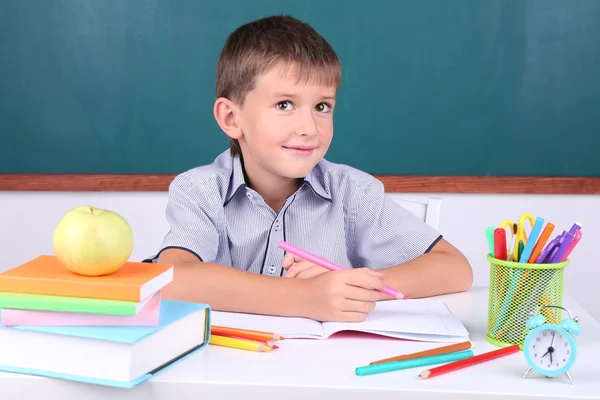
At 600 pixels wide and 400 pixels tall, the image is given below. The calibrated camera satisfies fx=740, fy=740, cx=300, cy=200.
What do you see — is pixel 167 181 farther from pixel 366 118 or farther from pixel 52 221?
pixel 366 118

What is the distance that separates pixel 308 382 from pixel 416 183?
168cm

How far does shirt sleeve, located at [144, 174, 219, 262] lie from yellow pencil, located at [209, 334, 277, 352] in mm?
421

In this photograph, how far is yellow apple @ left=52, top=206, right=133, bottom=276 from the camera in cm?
84

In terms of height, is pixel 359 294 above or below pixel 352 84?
below

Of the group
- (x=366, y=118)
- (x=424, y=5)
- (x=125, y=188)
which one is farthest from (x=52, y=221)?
(x=424, y=5)

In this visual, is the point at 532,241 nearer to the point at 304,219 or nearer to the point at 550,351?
the point at 550,351

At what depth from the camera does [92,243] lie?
0.84m

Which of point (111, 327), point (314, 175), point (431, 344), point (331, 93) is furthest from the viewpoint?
point (314, 175)

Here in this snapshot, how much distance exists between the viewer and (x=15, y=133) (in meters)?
2.45

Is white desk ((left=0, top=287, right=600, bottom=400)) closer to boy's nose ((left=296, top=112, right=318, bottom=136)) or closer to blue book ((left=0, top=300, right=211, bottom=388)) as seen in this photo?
blue book ((left=0, top=300, right=211, bottom=388))

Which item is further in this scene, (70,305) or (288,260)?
(288,260)

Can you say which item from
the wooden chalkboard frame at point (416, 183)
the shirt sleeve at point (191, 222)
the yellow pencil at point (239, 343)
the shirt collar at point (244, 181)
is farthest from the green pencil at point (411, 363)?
the wooden chalkboard frame at point (416, 183)

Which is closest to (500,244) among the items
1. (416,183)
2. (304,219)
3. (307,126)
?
(307,126)

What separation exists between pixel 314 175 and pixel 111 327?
81 centimetres
